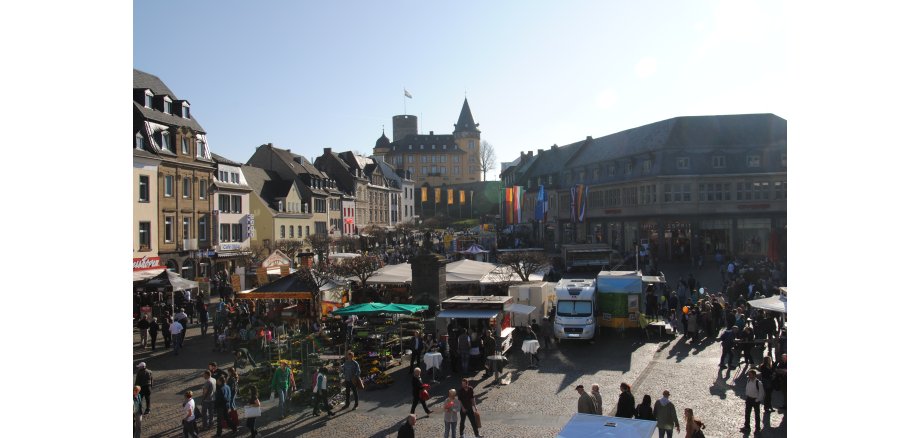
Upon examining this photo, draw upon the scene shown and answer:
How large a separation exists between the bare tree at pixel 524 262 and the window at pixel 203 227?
20.1 m

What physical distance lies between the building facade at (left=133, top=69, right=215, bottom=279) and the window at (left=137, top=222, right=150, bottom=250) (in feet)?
3.57

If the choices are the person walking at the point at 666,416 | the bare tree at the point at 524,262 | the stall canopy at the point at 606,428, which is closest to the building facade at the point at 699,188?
the bare tree at the point at 524,262

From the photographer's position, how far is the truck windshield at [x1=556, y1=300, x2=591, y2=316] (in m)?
21.2

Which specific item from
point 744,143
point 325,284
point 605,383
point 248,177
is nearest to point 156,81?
point 248,177

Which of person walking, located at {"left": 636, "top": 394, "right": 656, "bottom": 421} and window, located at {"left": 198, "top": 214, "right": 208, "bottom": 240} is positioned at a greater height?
window, located at {"left": 198, "top": 214, "right": 208, "bottom": 240}

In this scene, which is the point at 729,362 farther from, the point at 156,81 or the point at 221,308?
the point at 156,81

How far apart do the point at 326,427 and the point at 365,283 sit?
1468cm

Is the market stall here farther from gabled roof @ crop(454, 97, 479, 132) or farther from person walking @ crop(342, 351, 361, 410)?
gabled roof @ crop(454, 97, 479, 132)

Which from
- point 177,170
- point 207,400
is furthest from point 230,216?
point 207,400

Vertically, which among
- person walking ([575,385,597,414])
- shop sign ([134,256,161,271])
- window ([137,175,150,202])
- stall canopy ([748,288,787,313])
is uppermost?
window ([137,175,150,202])

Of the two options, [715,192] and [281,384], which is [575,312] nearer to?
[281,384]

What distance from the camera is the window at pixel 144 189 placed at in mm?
33375

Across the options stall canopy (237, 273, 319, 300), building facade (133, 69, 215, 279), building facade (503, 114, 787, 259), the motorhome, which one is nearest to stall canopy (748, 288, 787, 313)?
the motorhome

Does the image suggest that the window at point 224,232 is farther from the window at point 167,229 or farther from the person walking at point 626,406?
the person walking at point 626,406
